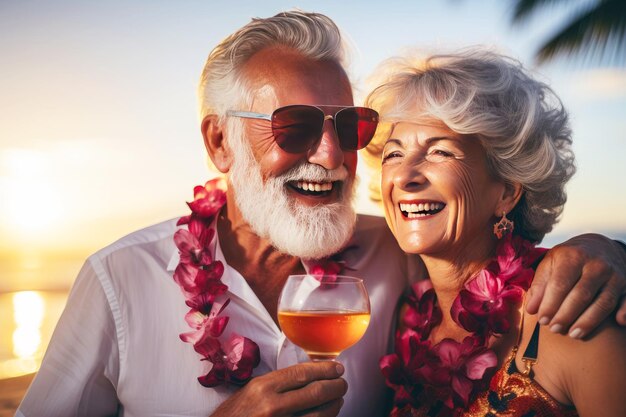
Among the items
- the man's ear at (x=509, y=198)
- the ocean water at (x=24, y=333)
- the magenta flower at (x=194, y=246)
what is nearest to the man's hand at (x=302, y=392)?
the magenta flower at (x=194, y=246)

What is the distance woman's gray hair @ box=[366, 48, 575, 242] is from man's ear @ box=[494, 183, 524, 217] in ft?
0.11

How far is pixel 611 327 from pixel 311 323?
110 cm

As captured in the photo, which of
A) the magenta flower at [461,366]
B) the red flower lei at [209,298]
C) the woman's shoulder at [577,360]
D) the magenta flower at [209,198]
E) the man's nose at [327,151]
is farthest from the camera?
the magenta flower at [209,198]

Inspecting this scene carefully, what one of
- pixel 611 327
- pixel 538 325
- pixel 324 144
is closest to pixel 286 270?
pixel 324 144

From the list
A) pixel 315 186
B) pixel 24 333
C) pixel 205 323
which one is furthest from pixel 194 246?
pixel 24 333

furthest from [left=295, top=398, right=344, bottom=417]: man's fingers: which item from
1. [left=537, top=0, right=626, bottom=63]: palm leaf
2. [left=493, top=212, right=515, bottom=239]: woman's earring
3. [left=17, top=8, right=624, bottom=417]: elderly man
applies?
[left=537, top=0, right=626, bottom=63]: palm leaf

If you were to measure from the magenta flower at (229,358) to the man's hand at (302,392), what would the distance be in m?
0.46

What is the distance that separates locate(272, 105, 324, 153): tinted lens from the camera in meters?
3.36

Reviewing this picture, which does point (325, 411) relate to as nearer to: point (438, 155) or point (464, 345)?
point (464, 345)

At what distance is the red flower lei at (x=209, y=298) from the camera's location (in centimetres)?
312

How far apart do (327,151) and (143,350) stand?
4.33 ft

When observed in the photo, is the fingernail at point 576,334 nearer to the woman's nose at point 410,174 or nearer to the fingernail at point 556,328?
the fingernail at point 556,328

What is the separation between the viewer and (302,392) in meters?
2.52

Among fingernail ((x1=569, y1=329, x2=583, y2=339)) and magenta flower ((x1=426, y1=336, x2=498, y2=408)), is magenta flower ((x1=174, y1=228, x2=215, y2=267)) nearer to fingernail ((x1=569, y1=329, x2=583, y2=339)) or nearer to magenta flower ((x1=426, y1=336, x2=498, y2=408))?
magenta flower ((x1=426, y1=336, x2=498, y2=408))
